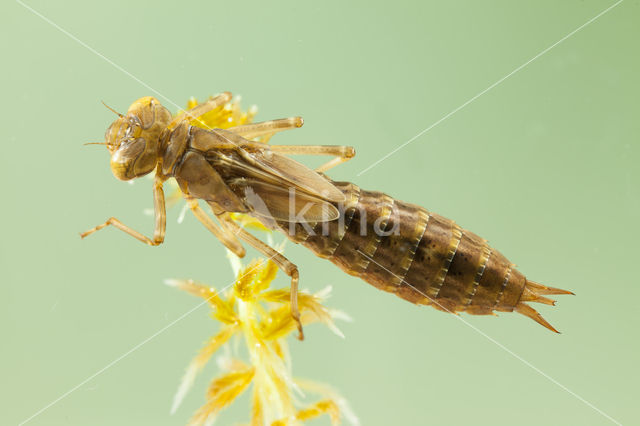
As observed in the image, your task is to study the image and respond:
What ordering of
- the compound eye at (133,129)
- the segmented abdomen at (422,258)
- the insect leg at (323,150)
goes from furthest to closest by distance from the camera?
the insect leg at (323,150)
the compound eye at (133,129)
the segmented abdomen at (422,258)

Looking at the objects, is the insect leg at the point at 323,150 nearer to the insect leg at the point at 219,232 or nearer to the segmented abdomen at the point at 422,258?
the segmented abdomen at the point at 422,258

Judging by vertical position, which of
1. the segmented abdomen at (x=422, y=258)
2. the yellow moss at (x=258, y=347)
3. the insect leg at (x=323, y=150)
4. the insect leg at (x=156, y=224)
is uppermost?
the insect leg at (x=323, y=150)

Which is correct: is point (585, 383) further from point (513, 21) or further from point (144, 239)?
point (144, 239)

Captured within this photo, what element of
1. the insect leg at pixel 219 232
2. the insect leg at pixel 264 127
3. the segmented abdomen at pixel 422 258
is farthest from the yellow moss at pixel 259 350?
the segmented abdomen at pixel 422 258

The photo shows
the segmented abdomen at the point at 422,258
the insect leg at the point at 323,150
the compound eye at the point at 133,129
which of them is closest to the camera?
the segmented abdomen at the point at 422,258

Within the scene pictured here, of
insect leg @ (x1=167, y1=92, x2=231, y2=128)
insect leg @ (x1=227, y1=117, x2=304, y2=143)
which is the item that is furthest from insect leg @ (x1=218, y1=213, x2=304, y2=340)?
insect leg @ (x1=167, y1=92, x2=231, y2=128)

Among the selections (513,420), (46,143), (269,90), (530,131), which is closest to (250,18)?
(269,90)
